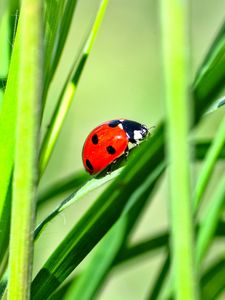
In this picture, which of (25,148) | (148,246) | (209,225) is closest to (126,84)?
(148,246)

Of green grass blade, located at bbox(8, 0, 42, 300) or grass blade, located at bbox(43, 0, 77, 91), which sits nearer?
green grass blade, located at bbox(8, 0, 42, 300)

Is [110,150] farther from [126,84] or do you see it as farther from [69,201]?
[126,84]

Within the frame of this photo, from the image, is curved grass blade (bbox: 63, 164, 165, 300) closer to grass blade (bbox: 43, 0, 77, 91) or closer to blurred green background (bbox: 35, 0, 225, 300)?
grass blade (bbox: 43, 0, 77, 91)

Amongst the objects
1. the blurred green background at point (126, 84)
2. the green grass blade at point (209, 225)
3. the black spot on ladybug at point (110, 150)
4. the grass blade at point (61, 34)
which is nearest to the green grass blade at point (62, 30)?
the grass blade at point (61, 34)

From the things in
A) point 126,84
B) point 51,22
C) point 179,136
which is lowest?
point 179,136

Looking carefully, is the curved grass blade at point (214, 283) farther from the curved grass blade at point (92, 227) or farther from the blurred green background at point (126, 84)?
the blurred green background at point (126, 84)

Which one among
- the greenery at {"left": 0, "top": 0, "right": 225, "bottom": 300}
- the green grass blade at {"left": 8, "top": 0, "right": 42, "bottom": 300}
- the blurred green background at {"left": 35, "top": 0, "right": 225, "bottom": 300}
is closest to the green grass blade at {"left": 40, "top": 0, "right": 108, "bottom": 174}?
the greenery at {"left": 0, "top": 0, "right": 225, "bottom": 300}
